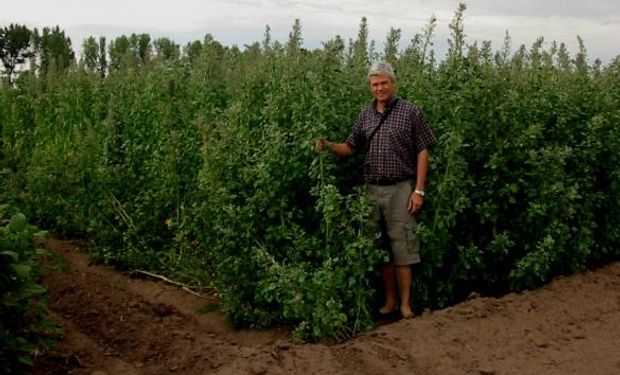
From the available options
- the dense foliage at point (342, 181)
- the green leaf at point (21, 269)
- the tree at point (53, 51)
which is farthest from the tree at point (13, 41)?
the green leaf at point (21, 269)

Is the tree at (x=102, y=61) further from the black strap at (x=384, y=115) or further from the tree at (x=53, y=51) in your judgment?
the black strap at (x=384, y=115)

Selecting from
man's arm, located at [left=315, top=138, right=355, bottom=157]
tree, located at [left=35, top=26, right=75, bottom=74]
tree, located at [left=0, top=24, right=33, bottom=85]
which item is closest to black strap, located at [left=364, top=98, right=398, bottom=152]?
man's arm, located at [left=315, top=138, right=355, bottom=157]

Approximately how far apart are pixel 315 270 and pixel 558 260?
242 cm

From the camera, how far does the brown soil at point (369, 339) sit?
517 cm

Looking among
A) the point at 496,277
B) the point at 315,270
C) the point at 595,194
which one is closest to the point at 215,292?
the point at 315,270

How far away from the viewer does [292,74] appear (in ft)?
21.4

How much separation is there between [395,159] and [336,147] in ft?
1.54

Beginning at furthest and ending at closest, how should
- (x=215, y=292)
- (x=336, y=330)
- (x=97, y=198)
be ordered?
1. (x=97, y=198)
2. (x=215, y=292)
3. (x=336, y=330)

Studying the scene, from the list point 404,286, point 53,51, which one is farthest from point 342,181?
point 53,51

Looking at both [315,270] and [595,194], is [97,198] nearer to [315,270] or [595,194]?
[315,270]

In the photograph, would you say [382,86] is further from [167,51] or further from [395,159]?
[167,51]

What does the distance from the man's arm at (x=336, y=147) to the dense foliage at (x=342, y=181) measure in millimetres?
84

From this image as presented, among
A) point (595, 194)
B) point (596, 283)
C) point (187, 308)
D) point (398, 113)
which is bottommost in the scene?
point (187, 308)

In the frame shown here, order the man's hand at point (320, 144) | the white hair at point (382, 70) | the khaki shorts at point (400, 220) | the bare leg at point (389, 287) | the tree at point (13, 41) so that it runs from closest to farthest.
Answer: the man's hand at point (320, 144) < the white hair at point (382, 70) < the khaki shorts at point (400, 220) < the bare leg at point (389, 287) < the tree at point (13, 41)
